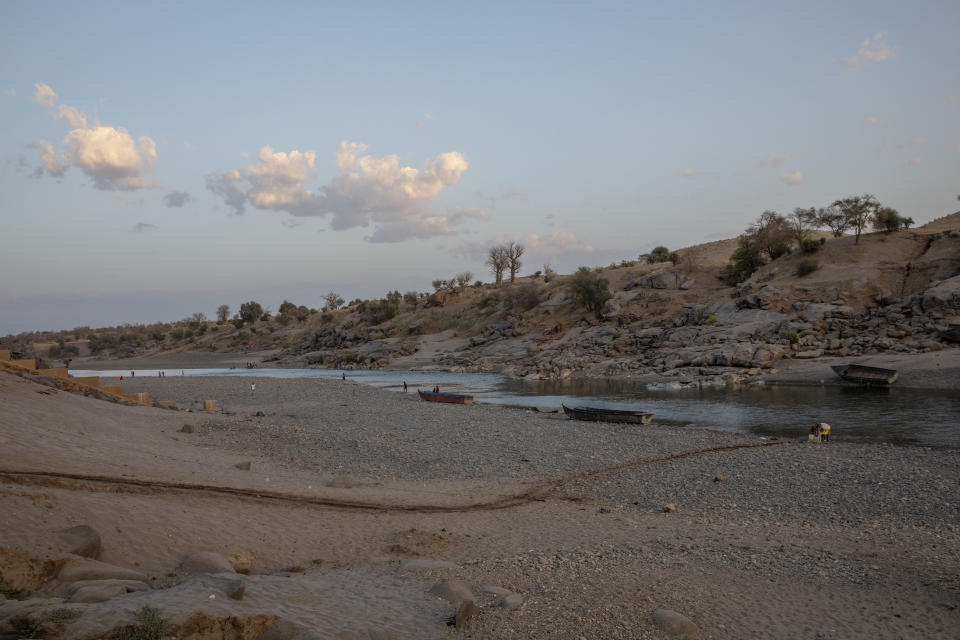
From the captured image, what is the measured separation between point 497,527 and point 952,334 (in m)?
40.1

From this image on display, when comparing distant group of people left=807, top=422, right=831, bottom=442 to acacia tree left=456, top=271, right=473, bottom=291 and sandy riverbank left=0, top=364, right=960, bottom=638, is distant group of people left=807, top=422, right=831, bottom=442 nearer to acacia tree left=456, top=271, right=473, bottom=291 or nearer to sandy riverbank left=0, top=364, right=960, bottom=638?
sandy riverbank left=0, top=364, right=960, bottom=638

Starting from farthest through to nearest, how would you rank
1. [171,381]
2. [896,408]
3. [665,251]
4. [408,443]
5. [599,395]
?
1. [665,251]
2. [171,381]
3. [599,395]
4. [896,408]
5. [408,443]

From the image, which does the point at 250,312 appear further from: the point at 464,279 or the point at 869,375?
the point at 869,375

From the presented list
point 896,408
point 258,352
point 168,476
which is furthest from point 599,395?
point 258,352

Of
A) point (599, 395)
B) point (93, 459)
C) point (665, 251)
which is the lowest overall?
point (599, 395)

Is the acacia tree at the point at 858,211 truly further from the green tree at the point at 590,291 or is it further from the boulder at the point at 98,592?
the boulder at the point at 98,592

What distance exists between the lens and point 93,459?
36.0ft

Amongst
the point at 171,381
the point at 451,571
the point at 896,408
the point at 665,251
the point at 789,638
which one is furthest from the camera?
the point at 665,251

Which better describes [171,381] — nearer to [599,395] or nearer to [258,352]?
[599,395]

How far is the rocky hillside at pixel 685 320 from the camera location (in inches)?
1601

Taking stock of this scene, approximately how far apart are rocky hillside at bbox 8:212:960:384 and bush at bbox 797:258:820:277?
0.44m

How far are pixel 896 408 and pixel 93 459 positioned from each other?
29688 millimetres

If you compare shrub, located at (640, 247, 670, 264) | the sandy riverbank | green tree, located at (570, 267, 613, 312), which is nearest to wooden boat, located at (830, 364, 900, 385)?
the sandy riverbank

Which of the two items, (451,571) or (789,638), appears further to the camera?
(451,571)
